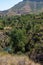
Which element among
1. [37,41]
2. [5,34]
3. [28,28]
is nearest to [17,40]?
[37,41]

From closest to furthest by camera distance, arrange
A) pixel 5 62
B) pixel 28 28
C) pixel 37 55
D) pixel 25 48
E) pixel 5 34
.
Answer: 1. pixel 5 62
2. pixel 37 55
3. pixel 25 48
4. pixel 28 28
5. pixel 5 34

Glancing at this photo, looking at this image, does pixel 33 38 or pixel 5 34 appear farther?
pixel 5 34

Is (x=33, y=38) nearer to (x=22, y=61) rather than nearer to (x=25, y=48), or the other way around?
(x=25, y=48)

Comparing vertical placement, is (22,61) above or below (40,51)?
above

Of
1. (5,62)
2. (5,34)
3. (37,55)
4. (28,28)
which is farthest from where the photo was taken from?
(5,34)

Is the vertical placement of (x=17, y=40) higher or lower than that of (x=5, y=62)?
lower

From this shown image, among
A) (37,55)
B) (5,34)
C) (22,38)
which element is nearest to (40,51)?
(37,55)

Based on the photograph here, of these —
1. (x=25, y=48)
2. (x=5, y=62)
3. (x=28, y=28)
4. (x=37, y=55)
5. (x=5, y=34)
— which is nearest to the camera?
(x=5, y=62)

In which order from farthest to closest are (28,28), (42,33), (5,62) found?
(28,28) → (42,33) → (5,62)

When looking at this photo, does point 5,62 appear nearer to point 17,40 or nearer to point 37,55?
point 37,55
